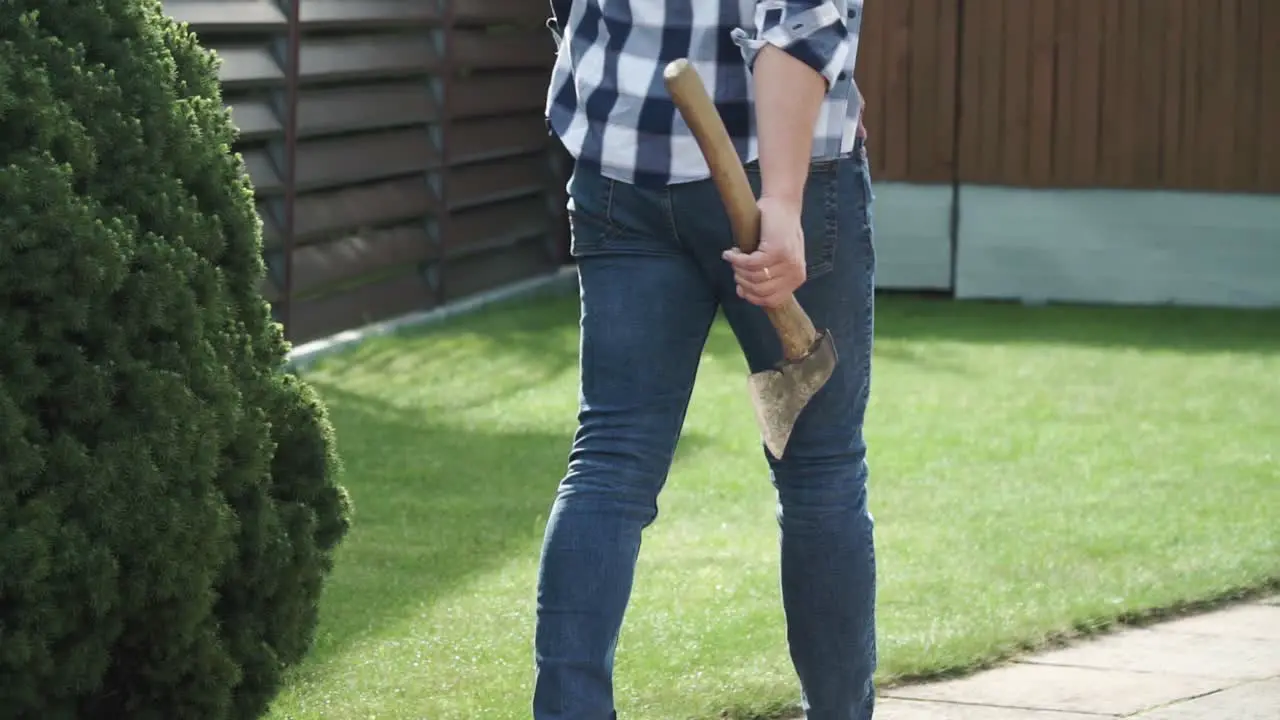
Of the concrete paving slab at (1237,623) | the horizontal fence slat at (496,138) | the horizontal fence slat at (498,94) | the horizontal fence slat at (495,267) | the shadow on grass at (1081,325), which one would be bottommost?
the shadow on grass at (1081,325)

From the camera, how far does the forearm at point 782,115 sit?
2547mm

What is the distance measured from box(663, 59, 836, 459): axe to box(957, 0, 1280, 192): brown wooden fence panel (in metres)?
8.58

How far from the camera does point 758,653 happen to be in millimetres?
4133

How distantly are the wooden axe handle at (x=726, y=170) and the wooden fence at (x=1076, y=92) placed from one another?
28.4 ft

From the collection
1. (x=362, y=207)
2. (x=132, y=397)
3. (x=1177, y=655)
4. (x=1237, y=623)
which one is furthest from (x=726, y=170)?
(x=362, y=207)

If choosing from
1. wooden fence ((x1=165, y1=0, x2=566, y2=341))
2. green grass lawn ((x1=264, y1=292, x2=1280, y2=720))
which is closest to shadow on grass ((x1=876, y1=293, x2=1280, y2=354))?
green grass lawn ((x1=264, y1=292, x2=1280, y2=720))

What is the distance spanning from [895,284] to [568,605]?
8881 millimetres

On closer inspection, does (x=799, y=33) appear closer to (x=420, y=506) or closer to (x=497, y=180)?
(x=420, y=506)

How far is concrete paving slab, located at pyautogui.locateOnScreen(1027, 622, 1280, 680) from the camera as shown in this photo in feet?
13.3

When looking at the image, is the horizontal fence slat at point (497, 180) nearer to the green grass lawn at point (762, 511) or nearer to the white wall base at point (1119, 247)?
the green grass lawn at point (762, 511)

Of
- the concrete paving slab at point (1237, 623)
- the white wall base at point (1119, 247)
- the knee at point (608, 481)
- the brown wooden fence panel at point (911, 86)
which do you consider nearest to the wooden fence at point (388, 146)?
the brown wooden fence panel at point (911, 86)

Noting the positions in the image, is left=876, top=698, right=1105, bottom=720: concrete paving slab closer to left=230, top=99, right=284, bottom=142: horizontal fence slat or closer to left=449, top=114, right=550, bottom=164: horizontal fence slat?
left=230, top=99, right=284, bottom=142: horizontal fence slat

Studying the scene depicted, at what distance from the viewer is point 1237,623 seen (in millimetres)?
4449

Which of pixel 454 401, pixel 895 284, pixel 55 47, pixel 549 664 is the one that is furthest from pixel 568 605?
pixel 895 284
